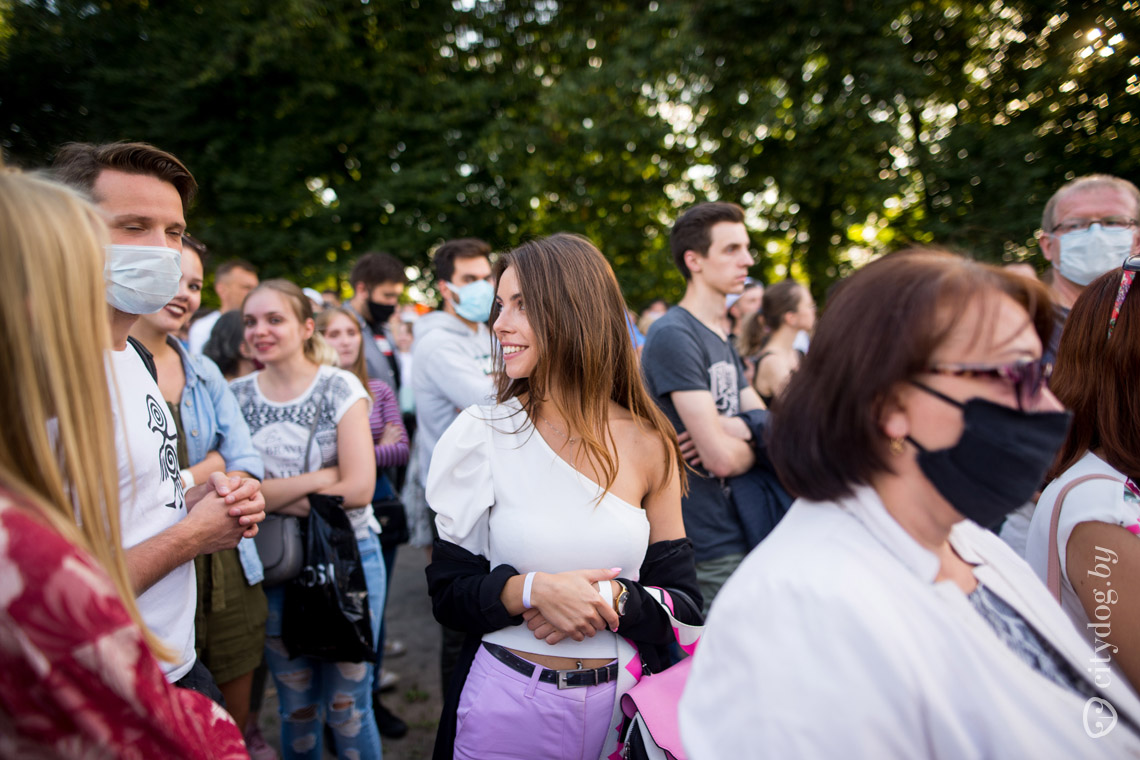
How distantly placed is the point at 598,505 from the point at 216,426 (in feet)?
5.47

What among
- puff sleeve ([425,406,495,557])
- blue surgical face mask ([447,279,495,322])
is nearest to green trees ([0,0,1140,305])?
blue surgical face mask ([447,279,495,322])

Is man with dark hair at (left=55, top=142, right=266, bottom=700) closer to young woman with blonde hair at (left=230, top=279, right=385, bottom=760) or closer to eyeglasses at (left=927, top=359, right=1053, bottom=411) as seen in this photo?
young woman with blonde hair at (left=230, top=279, right=385, bottom=760)

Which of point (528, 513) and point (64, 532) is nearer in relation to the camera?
point (64, 532)

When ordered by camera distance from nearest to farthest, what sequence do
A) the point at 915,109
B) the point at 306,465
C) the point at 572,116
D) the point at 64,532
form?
the point at 64,532, the point at 306,465, the point at 915,109, the point at 572,116

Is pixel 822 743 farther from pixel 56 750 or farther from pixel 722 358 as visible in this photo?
pixel 722 358

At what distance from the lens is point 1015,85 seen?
10.5 metres

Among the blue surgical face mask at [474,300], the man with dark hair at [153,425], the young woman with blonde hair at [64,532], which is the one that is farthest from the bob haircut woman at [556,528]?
the blue surgical face mask at [474,300]

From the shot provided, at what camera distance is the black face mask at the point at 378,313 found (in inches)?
205

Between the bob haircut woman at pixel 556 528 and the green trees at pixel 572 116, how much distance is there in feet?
30.4

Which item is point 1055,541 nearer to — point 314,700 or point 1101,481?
point 1101,481

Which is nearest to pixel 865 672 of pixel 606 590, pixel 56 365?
pixel 606 590

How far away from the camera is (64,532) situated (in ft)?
3.33

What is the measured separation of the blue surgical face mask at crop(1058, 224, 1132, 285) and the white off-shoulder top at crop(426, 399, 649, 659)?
9.14 ft

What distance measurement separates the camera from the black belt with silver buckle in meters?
1.93
